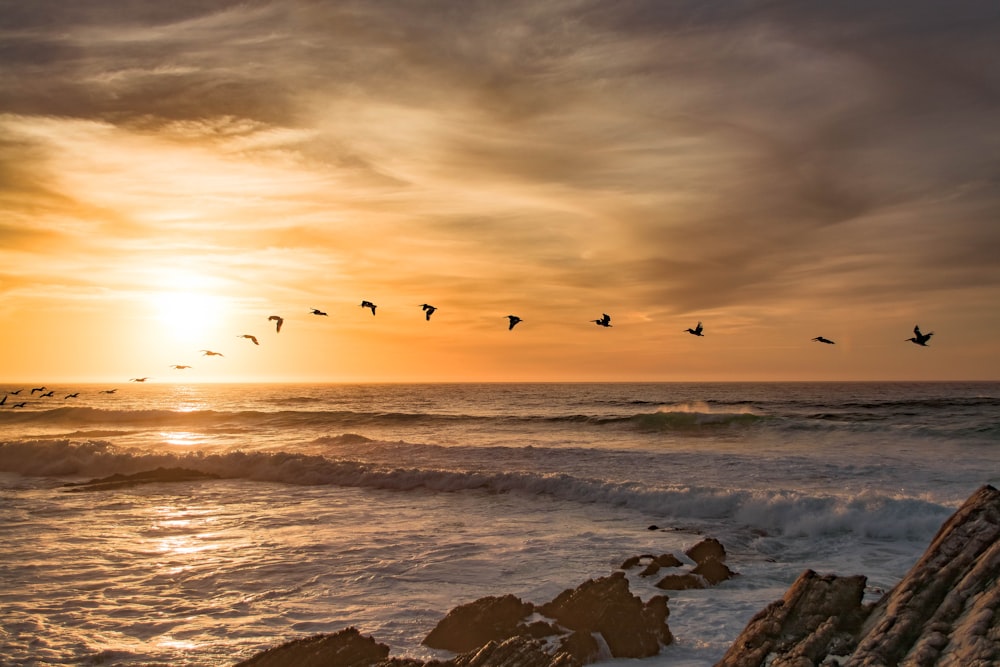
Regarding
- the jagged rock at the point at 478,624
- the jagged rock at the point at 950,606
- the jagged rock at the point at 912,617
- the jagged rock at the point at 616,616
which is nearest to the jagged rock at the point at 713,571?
the jagged rock at the point at 616,616

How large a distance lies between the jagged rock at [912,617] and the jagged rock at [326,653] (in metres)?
4.30

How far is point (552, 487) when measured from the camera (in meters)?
22.9

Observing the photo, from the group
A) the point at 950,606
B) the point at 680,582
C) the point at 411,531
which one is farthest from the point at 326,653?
the point at 411,531

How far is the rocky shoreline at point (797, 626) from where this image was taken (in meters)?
5.42

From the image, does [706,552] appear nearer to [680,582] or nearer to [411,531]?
[680,582]

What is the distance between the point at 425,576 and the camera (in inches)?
498

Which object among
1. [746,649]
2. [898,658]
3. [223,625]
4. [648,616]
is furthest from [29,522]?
[898,658]

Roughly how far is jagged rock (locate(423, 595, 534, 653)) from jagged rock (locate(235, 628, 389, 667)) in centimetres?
91

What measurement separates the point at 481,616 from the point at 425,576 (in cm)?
334

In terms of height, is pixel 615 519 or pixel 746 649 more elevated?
pixel 746 649

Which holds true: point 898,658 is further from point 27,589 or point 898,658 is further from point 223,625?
point 27,589

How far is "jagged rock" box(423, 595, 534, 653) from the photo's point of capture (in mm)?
9125

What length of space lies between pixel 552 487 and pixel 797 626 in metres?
16.9

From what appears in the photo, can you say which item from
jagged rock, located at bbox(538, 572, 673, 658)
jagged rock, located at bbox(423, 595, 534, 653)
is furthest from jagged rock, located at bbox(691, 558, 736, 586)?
jagged rock, located at bbox(423, 595, 534, 653)
